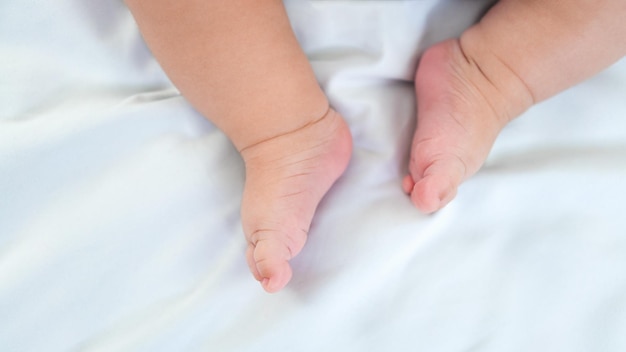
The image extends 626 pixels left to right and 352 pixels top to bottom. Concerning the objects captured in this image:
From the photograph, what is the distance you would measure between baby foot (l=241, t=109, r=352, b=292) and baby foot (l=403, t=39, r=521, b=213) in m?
0.09

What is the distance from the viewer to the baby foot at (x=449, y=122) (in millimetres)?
537

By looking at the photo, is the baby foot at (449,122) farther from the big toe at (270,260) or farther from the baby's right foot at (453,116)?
the big toe at (270,260)

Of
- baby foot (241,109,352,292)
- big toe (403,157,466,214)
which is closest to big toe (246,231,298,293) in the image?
baby foot (241,109,352,292)

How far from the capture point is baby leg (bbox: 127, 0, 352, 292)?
50 centimetres

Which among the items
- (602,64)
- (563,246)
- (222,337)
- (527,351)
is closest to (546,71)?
(602,64)

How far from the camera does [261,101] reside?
535 mm

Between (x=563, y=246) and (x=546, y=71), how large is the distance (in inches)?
7.1

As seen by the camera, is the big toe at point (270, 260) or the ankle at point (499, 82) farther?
the ankle at point (499, 82)

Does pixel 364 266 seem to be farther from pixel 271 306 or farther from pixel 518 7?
pixel 518 7

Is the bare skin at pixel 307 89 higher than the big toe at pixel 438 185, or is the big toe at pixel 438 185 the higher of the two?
the bare skin at pixel 307 89

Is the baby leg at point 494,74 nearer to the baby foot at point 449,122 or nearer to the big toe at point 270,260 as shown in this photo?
the baby foot at point 449,122

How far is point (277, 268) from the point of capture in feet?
1.59

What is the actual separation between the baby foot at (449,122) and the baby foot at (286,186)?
9 cm

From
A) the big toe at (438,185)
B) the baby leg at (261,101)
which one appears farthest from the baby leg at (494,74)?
the baby leg at (261,101)
